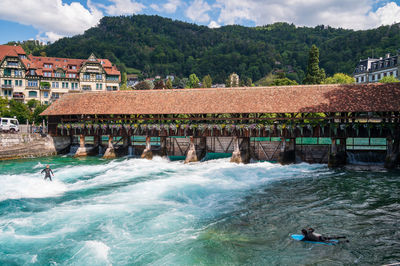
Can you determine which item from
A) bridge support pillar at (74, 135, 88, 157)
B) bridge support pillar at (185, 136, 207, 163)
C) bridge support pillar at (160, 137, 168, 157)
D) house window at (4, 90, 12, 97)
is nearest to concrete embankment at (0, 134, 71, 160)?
bridge support pillar at (74, 135, 88, 157)

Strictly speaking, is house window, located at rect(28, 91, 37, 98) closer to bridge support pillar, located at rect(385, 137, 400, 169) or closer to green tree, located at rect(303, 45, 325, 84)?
green tree, located at rect(303, 45, 325, 84)

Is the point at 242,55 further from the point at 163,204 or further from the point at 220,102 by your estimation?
the point at 163,204

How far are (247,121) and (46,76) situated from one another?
160ft

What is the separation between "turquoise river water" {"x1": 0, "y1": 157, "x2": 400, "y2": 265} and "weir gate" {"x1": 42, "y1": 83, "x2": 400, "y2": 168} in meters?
3.98

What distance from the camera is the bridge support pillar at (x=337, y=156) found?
85.8 ft

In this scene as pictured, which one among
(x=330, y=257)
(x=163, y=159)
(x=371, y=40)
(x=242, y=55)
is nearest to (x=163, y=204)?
(x=330, y=257)

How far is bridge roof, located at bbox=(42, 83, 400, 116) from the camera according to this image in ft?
86.2

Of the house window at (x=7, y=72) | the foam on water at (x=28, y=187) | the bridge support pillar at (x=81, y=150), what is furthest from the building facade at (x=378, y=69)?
the house window at (x=7, y=72)

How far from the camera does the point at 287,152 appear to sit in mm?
28844

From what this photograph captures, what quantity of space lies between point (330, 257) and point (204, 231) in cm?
493

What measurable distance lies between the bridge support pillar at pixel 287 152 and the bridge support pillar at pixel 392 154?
754 centimetres

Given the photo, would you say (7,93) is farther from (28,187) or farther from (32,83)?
(28,187)

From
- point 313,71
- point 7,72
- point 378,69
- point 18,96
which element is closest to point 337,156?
point 313,71

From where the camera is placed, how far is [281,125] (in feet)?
92.3
